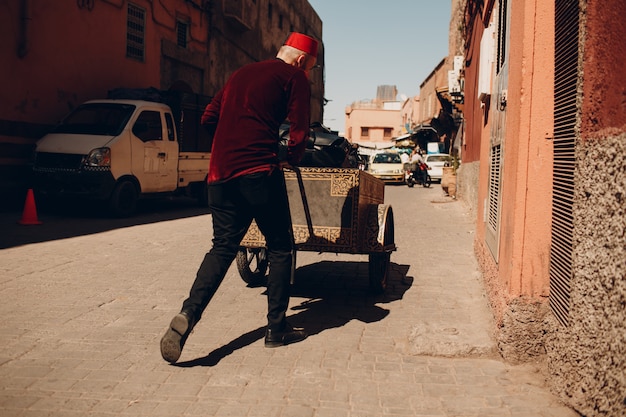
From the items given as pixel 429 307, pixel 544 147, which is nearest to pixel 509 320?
pixel 544 147

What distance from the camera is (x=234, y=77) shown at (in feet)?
13.7

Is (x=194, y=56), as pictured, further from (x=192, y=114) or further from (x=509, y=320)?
(x=509, y=320)

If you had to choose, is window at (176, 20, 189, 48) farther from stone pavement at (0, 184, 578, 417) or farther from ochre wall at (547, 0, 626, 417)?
ochre wall at (547, 0, 626, 417)

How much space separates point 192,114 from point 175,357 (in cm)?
1103

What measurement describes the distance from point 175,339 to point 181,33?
18394 mm

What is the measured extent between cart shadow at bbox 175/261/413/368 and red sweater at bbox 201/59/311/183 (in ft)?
3.89

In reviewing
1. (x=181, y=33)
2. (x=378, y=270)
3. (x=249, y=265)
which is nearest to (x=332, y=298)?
(x=378, y=270)

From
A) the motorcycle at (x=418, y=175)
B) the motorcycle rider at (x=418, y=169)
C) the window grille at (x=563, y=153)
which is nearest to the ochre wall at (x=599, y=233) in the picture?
the window grille at (x=563, y=153)

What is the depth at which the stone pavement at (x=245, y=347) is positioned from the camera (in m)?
3.24

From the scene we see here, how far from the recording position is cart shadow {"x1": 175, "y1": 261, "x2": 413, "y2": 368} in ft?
14.4

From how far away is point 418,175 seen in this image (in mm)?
28797

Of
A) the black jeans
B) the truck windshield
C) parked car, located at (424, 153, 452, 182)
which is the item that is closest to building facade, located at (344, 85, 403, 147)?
parked car, located at (424, 153, 452, 182)

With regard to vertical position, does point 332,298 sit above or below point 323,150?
below

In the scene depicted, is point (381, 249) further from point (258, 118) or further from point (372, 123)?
point (372, 123)
